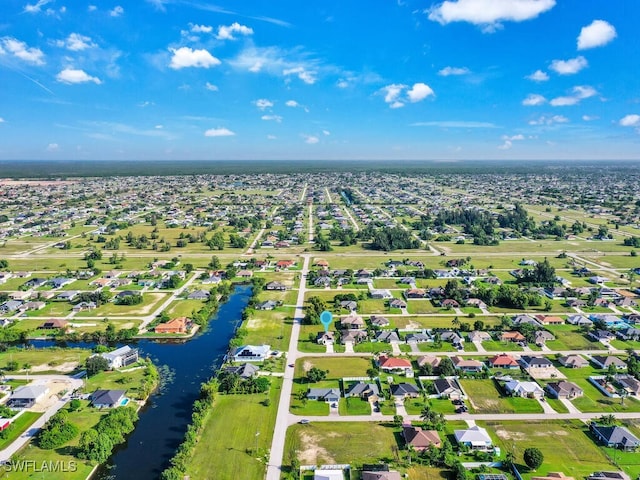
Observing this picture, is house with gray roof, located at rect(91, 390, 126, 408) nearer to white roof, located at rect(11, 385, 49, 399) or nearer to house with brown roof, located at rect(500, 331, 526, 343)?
white roof, located at rect(11, 385, 49, 399)

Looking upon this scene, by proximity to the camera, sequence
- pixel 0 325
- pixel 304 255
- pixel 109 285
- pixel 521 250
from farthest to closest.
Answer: pixel 521 250
pixel 304 255
pixel 109 285
pixel 0 325

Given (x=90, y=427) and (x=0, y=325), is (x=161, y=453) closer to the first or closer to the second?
(x=90, y=427)

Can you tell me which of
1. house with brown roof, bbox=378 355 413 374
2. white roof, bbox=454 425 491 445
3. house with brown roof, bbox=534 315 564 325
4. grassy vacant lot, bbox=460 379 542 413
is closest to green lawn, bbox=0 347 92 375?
house with brown roof, bbox=378 355 413 374

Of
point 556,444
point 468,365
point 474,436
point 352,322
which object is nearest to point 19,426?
point 352,322

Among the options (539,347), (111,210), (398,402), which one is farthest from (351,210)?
(398,402)

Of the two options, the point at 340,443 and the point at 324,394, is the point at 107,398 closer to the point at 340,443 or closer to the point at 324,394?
the point at 324,394

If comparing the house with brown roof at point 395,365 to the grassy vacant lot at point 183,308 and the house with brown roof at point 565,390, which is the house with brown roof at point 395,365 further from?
the grassy vacant lot at point 183,308

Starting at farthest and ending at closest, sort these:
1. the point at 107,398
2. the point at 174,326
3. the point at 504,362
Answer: the point at 174,326
the point at 504,362
the point at 107,398
